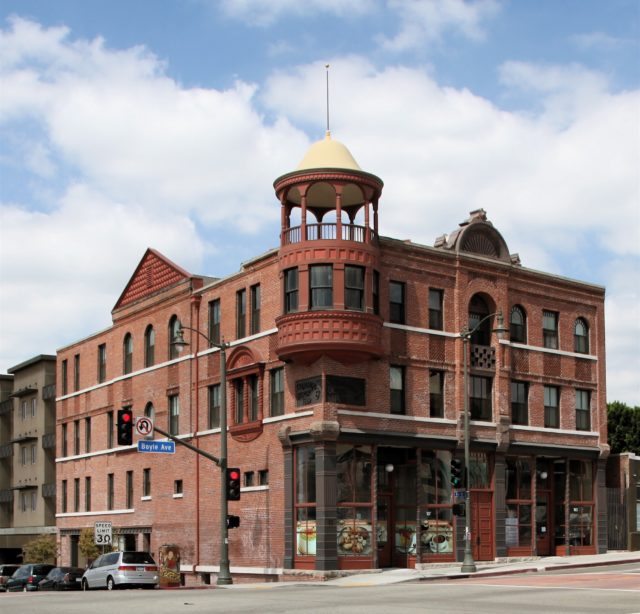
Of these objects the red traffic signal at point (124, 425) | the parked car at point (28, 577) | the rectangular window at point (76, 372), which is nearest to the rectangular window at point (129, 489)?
the parked car at point (28, 577)

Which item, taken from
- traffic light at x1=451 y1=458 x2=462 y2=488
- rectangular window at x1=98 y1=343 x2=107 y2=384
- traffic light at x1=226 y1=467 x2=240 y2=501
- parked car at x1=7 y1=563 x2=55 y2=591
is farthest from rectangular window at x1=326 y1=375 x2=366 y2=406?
rectangular window at x1=98 y1=343 x2=107 y2=384

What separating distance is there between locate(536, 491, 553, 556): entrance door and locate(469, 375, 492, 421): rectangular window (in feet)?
16.4

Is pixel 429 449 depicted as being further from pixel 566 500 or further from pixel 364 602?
pixel 364 602

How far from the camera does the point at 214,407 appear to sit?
50.5m

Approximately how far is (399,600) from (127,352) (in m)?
35.2

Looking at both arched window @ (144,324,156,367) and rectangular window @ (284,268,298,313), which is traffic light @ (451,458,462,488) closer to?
rectangular window @ (284,268,298,313)

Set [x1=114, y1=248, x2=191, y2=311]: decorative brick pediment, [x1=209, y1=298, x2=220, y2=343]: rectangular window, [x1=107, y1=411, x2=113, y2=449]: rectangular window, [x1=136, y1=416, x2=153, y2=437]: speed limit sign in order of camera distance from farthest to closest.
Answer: [x1=107, y1=411, x2=113, y2=449]: rectangular window, [x1=114, y1=248, x2=191, y2=311]: decorative brick pediment, [x1=209, y1=298, x2=220, y2=343]: rectangular window, [x1=136, y1=416, x2=153, y2=437]: speed limit sign

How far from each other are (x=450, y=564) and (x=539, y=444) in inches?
295

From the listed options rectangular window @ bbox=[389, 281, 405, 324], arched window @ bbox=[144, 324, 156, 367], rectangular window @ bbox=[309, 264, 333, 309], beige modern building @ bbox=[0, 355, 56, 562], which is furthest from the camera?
beige modern building @ bbox=[0, 355, 56, 562]

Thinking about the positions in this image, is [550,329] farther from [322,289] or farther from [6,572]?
[6,572]

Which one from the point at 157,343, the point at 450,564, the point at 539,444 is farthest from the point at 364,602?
the point at 157,343

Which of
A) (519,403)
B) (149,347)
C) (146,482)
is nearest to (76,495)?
A: (146,482)

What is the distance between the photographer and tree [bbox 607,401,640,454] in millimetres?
73625

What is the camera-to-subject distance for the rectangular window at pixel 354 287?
140ft
